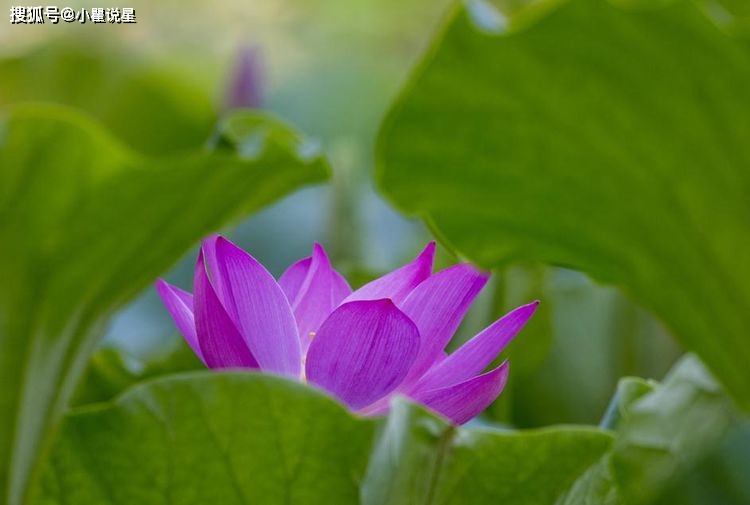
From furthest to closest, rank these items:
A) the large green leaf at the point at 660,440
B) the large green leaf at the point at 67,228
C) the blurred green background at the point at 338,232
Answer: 1. the blurred green background at the point at 338,232
2. the large green leaf at the point at 67,228
3. the large green leaf at the point at 660,440

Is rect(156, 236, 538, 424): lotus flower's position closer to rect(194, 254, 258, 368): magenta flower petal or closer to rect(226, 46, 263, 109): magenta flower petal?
rect(194, 254, 258, 368): magenta flower petal

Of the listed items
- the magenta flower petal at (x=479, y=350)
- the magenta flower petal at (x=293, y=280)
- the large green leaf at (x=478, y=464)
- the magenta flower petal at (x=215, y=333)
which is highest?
the magenta flower petal at (x=293, y=280)

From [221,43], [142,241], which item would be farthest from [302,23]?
[142,241]

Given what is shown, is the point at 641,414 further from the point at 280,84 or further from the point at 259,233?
the point at 280,84

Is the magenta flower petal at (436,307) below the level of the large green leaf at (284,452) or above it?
above

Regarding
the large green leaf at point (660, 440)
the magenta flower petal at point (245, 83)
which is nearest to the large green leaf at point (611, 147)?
the large green leaf at point (660, 440)

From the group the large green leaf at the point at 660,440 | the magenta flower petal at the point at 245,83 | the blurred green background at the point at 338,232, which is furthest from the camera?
the magenta flower petal at the point at 245,83

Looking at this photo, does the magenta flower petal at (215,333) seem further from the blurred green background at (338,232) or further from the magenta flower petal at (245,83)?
the magenta flower petal at (245,83)

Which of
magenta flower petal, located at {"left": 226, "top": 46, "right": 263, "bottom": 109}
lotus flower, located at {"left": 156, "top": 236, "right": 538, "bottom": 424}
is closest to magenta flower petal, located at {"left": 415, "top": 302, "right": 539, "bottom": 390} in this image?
lotus flower, located at {"left": 156, "top": 236, "right": 538, "bottom": 424}

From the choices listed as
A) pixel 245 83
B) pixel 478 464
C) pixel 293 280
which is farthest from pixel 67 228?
pixel 245 83
